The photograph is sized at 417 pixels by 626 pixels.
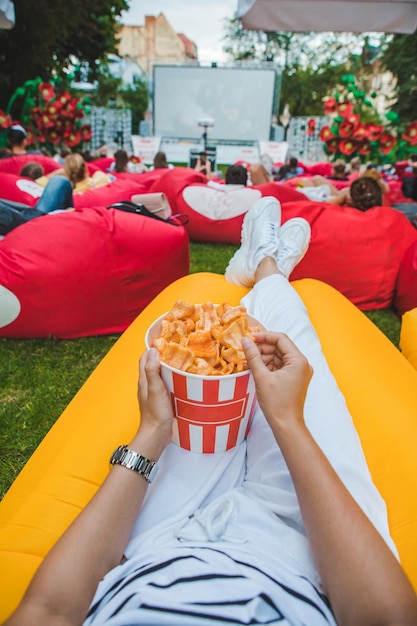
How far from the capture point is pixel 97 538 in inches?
32.6

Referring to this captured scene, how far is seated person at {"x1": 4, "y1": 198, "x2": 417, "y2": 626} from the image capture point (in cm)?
73

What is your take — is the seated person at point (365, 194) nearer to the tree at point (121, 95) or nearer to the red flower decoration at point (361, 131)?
the red flower decoration at point (361, 131)

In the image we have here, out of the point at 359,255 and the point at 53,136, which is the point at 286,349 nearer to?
the point at 359,255

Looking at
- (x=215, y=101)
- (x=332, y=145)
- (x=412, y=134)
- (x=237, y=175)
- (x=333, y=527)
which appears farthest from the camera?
(x=215, y=101)

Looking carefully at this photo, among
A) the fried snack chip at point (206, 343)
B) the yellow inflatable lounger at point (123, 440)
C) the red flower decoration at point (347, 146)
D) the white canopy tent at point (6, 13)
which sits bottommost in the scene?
the yellow inflatable lounger at point (123, 440)

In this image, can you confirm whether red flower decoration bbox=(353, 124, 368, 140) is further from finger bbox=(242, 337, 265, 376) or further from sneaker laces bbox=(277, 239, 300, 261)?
finger bbox=(242, 337, 265, 376)

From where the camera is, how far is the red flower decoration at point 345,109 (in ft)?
23.9

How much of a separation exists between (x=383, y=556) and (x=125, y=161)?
7.56 m

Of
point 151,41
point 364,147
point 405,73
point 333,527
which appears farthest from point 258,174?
point 151,41

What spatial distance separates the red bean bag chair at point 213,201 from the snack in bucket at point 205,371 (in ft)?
10.7

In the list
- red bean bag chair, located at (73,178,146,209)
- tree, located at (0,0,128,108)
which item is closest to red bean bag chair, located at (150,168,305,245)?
red bean bag chair, located at (73,178,146,209)

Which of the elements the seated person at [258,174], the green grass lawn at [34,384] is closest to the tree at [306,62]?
the seated person at [258,174]

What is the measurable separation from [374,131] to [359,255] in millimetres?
5478

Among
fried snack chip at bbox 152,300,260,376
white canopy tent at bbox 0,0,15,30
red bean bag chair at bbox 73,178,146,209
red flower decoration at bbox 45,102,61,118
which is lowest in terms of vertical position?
red bean bag chair at bbox 73,178,146,209
